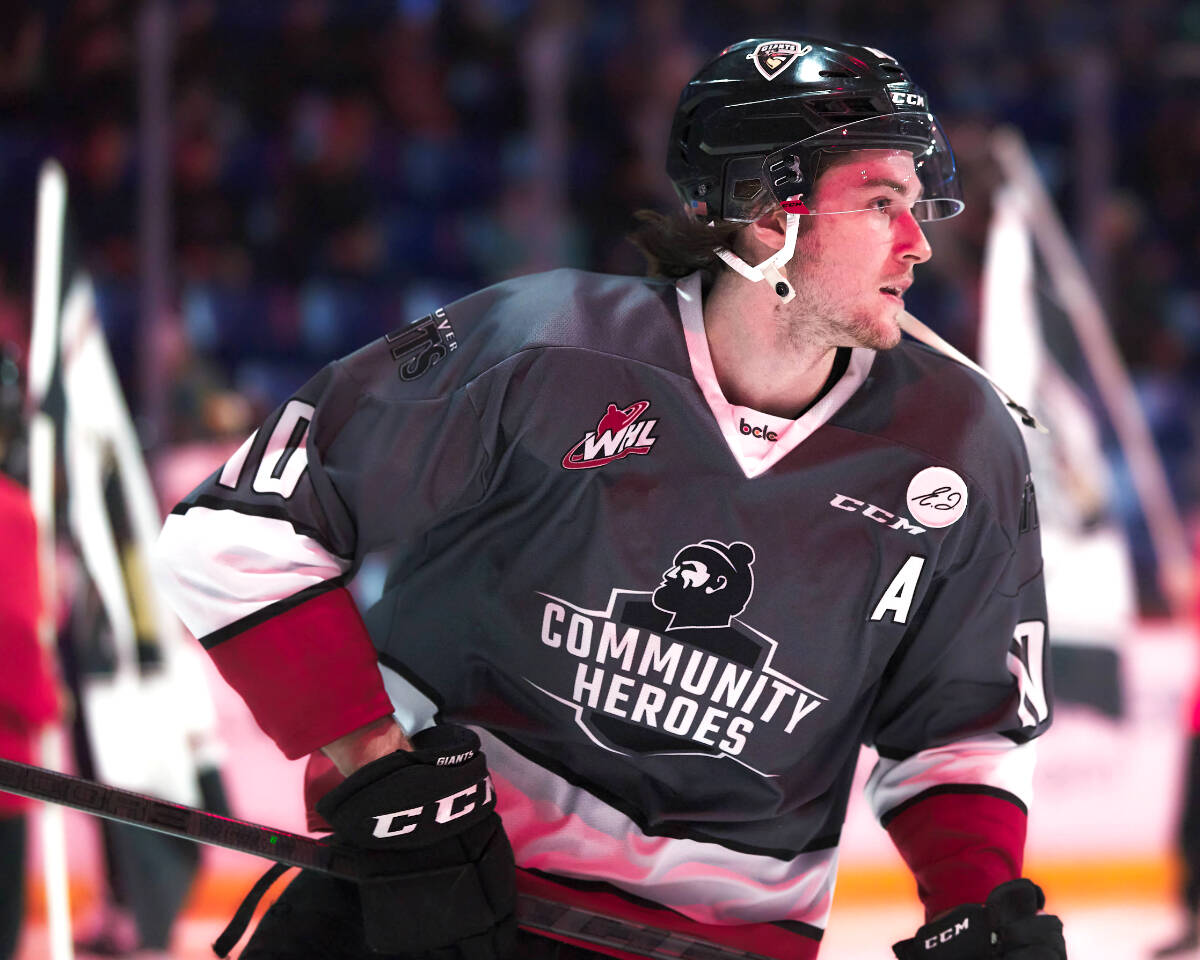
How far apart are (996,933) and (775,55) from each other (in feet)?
3.14

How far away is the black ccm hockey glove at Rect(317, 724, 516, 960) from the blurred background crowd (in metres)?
2.53

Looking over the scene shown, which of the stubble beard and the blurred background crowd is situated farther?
the blurred background crowd

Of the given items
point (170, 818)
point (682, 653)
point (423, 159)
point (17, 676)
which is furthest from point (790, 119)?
point (423, 159)

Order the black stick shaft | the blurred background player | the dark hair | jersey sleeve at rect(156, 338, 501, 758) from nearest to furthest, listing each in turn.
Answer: the black stick shaft
jersey sleeve at rect(156, 338, 501, 758)
the dark hair
the blurred background player

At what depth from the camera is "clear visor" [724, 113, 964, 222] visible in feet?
4.91

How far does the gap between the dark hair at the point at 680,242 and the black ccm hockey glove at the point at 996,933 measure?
2.46ft

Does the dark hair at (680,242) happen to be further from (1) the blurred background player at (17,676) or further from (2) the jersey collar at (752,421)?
(1) the blurred background player at (17,676)

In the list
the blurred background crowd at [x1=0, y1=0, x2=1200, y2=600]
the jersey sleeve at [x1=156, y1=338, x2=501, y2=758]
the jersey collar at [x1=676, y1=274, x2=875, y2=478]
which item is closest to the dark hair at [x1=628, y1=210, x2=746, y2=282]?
the jersey collar at [x1=676, y1=274, x2=875, y2=478]

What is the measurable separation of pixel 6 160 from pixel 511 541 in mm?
3917

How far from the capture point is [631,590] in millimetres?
1439

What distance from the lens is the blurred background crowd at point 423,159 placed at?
13.8 ft
